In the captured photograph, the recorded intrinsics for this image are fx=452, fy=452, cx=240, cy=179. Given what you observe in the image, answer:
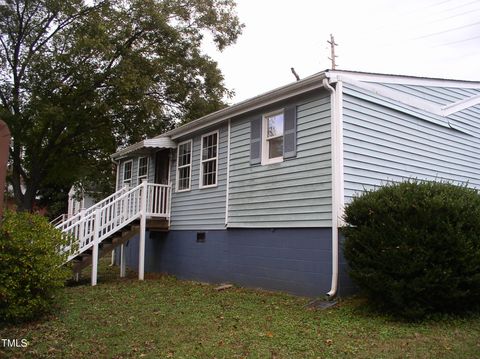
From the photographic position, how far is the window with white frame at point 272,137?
9.79 m

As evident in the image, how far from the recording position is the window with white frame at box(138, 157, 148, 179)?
15.4 m

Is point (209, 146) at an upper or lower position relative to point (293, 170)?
upper

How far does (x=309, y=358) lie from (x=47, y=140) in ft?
59.9

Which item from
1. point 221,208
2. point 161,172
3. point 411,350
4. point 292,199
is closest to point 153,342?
point 411,350

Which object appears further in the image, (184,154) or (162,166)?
(162,166)

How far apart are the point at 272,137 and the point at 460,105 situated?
5082 millimetres

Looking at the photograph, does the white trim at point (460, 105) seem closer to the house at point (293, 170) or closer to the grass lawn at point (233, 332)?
the house at point (293, 170)

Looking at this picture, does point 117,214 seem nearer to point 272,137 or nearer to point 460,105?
point 272,137

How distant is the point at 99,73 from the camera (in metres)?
17.6

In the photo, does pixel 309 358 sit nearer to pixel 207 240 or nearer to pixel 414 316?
pixel 414 316

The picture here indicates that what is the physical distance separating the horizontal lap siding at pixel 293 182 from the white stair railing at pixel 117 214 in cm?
308

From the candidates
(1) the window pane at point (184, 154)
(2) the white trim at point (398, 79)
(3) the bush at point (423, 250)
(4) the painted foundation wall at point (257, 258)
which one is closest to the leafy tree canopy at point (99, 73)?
(1) the window pane at point (184, 154)

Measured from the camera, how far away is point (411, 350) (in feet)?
16.9

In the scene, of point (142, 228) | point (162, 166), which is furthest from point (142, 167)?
point (142, 228)
